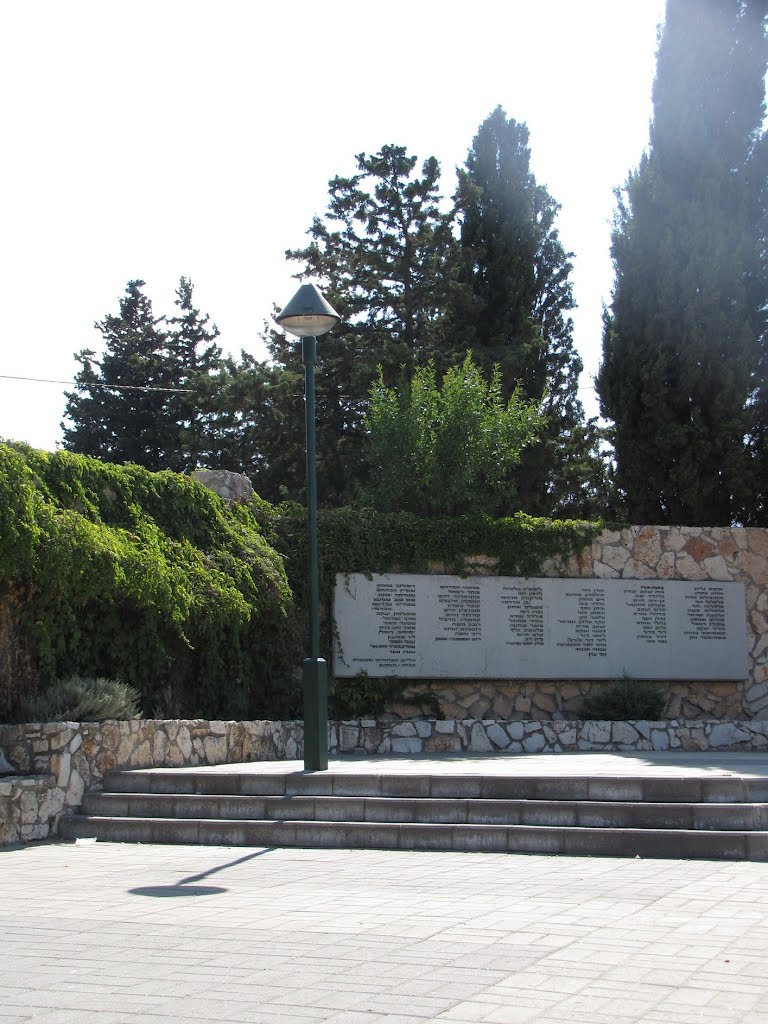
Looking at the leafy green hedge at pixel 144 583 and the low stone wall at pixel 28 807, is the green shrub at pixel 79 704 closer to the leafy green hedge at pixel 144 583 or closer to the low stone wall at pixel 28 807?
the leafy green hedge at pixel 144 583

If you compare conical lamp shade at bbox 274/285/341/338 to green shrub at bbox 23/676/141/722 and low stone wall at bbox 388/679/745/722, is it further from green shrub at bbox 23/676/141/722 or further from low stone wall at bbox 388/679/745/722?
low stone wall at bbox 388/679/745/722

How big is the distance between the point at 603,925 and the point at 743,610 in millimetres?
12449

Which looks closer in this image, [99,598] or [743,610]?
[99,598]

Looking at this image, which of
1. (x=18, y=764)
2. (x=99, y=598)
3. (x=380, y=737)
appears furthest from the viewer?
(x=380, y=737)

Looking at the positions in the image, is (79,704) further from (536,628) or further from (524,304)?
(524,304)

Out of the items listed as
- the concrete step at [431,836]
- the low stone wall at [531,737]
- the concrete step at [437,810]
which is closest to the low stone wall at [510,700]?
the low stone wall at [531,737]

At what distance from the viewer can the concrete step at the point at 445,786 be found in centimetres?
837

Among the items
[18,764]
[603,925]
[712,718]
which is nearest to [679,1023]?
[603,925]

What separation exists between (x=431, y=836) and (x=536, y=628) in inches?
305

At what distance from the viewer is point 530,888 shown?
657 cm

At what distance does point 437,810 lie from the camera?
8.74 m

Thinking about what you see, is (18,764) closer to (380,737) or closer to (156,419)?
(380,737)

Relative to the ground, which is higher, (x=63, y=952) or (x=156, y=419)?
(x=156, y=419)

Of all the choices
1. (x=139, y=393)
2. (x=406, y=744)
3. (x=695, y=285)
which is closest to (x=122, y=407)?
(x=139, y=393)
